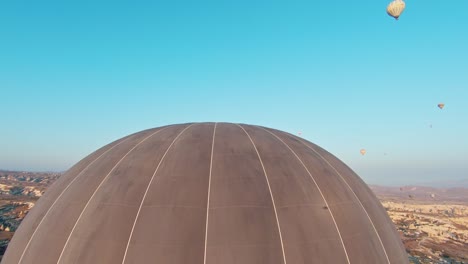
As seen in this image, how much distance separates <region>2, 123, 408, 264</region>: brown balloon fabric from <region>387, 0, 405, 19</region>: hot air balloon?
4772 centimetres

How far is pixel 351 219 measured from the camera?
10.2m

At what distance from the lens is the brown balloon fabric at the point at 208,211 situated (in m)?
8.32

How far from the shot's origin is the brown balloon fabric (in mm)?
8320

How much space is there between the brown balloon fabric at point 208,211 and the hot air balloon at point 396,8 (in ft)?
157

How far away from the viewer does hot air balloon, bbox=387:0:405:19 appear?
4616cm

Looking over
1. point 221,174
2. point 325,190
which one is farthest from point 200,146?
point 325,190

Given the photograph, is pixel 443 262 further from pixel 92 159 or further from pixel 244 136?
pixel 92 159

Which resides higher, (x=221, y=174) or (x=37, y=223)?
(x=221, y=174)

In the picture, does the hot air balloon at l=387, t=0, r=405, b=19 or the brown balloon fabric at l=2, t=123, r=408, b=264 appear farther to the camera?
the hot air balloon at l=387, t=0, r=405, b=19

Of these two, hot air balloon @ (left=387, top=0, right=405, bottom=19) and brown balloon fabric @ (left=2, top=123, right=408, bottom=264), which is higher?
hot air balloon @ (left=387, top=0, right=405, bottom=19)

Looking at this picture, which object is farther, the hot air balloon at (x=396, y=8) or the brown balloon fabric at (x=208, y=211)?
the hot air balloon at (x=396, y=8)

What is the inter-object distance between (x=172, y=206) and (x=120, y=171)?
323 centimetres

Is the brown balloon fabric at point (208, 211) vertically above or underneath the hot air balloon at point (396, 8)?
underneath

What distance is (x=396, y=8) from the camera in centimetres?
4653
